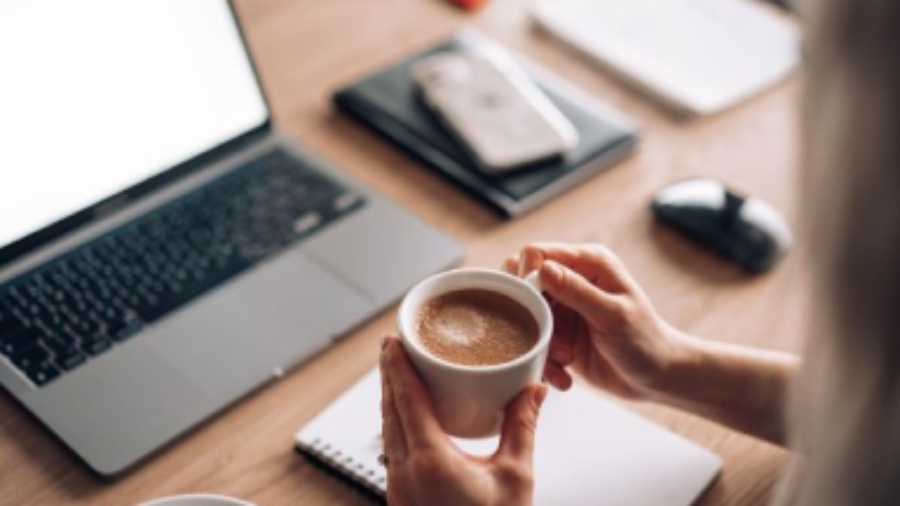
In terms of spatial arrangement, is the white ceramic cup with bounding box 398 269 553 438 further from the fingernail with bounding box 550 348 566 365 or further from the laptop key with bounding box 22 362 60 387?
the laptop key with bounding box 22 362 60 387

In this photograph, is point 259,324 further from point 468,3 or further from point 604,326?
point 468,3

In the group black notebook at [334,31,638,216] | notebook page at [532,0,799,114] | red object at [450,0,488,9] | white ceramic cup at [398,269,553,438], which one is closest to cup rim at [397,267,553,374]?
white ceramic cup at [398,269,553,438]

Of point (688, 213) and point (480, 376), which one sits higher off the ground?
point (480, 376)

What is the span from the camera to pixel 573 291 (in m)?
0.78

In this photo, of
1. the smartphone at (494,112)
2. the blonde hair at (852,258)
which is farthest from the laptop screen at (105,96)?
the blonde hair at (852,258)

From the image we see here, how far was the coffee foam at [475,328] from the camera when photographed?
27.4 inches

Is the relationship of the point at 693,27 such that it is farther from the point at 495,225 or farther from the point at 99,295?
the point at 99,295

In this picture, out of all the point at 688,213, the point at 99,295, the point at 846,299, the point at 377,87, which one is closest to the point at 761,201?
the point at 688,213

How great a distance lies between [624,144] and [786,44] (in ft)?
1.12

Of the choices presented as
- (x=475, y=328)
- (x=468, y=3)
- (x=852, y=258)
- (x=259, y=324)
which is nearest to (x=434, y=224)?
(x=259, y=324)

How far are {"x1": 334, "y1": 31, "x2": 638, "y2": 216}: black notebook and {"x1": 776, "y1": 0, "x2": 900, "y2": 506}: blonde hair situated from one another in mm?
504

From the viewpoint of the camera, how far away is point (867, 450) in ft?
1.87

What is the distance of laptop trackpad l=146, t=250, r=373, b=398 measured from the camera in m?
0.87

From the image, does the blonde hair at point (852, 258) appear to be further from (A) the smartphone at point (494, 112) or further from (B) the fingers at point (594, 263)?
(A) the smartphone at point (494, 112)
